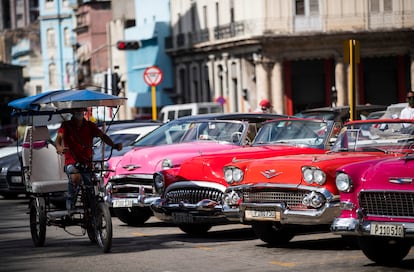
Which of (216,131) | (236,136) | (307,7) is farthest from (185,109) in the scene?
(236,136)

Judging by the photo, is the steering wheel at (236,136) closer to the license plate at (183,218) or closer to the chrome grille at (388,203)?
the license plate at (183,218)

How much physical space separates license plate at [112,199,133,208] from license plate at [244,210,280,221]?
3.93m

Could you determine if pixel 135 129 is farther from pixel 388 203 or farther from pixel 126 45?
pixel 126 45

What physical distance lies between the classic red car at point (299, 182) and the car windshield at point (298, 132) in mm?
1814

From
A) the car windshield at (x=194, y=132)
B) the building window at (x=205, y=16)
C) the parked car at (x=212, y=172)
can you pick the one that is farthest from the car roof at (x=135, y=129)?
the building window at (x=205, y=16)

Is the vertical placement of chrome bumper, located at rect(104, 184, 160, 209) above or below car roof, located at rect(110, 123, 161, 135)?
below

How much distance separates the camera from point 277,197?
15078 millimetres

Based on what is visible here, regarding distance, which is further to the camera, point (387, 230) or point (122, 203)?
point (122, 203)

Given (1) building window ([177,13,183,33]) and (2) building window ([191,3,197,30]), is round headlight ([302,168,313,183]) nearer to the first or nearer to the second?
(2) building window ([191,3,197,30])

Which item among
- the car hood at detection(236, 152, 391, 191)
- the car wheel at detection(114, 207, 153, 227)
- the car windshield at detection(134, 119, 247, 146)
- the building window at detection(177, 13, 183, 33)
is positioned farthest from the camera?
the building window at detection(177, 13, 183, 33)

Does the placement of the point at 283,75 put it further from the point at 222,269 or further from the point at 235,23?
the point at 222,269

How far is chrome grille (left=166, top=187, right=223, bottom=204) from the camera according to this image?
1686 centimetres

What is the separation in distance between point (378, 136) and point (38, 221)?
454 centimetres

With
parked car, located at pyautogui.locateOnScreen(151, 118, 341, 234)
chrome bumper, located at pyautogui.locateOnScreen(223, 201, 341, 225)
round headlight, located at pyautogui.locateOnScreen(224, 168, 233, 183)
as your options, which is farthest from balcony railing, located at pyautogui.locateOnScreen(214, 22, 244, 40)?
chrome bumper, located at pyautogui.locateOnScreen(223, 201, 341, 225)
